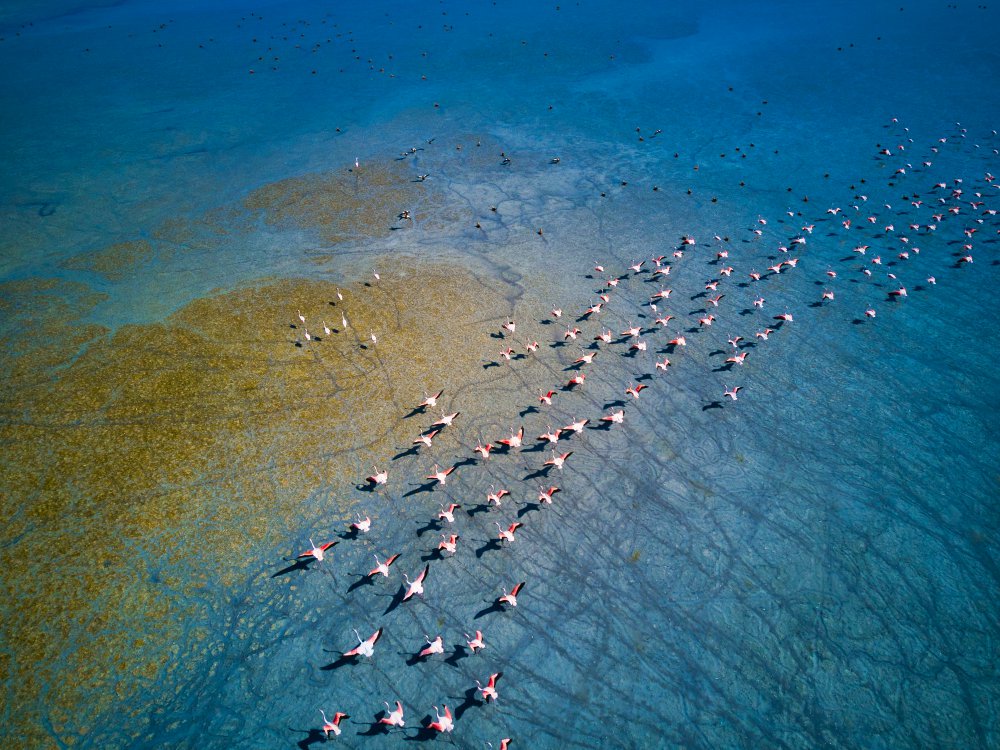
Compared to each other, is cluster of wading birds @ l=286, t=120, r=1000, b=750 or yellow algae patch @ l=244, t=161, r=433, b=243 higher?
yellow algae patch @ l=244, t=161, r=433, b=243

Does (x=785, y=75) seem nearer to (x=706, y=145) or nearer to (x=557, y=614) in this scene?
(x=706, y=145)

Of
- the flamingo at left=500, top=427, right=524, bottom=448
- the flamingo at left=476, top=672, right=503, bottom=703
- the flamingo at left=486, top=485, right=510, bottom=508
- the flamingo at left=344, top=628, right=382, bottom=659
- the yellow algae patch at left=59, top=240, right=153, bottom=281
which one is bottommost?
the flamingo at left=476, top=672, right=503, bottom=703

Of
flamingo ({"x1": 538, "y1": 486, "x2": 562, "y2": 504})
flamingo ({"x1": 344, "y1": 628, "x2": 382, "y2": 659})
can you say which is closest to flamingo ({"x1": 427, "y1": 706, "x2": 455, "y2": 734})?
flamingo ({"x1": 344, "y1": 628, "x2": 382, "y2": 659})

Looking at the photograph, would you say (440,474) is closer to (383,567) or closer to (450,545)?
(450,545)

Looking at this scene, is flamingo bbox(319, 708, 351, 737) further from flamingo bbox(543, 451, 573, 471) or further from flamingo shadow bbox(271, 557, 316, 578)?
flamingo bbox(543, 451, 573, 471)

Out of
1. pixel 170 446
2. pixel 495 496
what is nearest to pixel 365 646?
pixel 495 496

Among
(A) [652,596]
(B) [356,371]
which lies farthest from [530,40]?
(A) [652,596]
